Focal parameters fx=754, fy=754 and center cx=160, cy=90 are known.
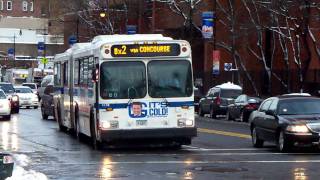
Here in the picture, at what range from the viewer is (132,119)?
19.3m

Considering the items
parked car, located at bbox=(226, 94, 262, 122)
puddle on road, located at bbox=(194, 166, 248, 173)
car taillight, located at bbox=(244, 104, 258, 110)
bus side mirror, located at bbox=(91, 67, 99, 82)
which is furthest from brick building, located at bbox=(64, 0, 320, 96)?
puddle on road, located at bbox=(194, 166, 248, 173)

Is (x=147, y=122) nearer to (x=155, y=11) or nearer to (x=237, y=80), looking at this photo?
(x=237, y=80)

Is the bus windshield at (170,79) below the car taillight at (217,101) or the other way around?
the other way around

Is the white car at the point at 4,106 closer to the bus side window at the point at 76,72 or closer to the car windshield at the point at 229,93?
the car windshield at the point at 229,93

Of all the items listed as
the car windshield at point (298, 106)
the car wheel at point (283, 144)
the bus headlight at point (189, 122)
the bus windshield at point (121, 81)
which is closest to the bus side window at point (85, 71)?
the bus windshield at point (121, 81)

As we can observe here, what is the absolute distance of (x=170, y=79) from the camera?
1962 centimetres

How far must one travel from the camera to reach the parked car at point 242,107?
35.8 m

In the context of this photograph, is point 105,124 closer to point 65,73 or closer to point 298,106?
point 298,106

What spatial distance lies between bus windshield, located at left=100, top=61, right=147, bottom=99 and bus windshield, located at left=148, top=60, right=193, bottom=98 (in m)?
0.25

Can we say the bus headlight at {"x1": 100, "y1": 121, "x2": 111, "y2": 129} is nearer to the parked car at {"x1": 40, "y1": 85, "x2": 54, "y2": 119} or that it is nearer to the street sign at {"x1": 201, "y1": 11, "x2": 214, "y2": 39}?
the parked car at {"x1": 40, "y1": 85, "x2": 54, "y2": 119}

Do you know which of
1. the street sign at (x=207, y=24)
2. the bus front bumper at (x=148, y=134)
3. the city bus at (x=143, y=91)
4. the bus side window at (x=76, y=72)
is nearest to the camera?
the bus front bumper at (x=148, y=134)

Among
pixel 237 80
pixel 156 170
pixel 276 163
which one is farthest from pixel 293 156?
pixel 237 80

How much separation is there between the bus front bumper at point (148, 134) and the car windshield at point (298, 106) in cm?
239

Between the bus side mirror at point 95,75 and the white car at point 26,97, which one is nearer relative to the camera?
the bus side mirror at point 95,75
